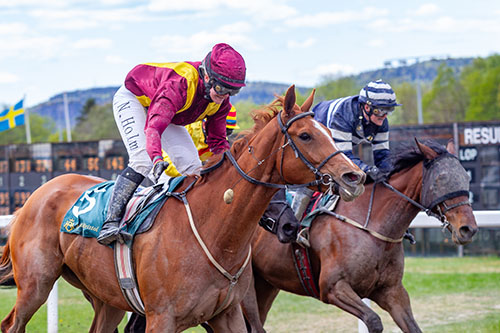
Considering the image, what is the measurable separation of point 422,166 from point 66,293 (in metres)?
5.66

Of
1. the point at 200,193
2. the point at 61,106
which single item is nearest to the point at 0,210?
the point at 200,193

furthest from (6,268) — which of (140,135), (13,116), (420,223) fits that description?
(13,116)

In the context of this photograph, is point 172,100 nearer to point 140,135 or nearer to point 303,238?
point 140,135

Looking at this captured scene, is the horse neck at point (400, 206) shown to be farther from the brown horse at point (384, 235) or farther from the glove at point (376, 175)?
the glove at point (376, 175)

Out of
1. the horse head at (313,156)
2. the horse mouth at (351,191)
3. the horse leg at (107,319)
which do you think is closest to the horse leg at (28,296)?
the horse leg at (107,319)

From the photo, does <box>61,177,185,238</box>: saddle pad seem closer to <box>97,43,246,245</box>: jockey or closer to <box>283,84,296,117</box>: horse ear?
<box>97,43,246,245</box>: jockey

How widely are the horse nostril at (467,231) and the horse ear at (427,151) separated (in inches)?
21.3

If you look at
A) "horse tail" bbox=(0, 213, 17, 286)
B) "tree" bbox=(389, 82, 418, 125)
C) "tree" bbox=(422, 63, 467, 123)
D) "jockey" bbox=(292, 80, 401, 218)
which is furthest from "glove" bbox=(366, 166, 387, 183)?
"tree" bbox=(389, 82, 418, 125)

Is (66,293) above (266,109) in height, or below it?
below

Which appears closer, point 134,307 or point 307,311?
point 134,307

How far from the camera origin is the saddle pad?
391 cm

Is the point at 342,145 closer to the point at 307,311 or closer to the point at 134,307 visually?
the point at 134,307

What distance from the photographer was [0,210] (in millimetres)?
12602

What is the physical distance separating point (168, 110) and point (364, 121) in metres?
1.92
